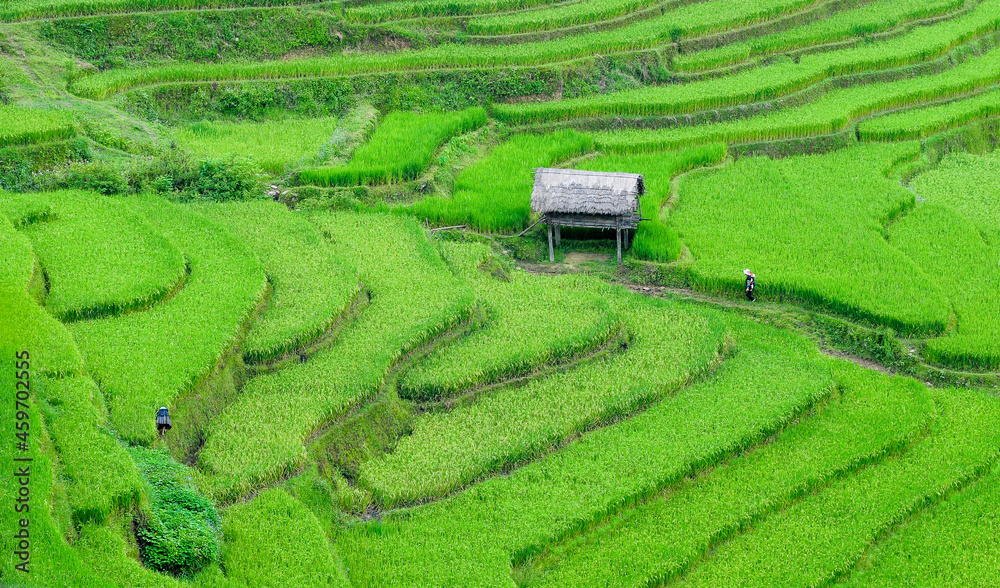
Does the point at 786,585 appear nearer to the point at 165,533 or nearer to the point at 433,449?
the point at 433,449

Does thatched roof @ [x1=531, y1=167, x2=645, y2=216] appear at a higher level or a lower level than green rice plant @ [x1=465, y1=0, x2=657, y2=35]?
lower

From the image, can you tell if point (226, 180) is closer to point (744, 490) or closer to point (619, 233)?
point (619, 233)

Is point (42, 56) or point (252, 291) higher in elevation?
point (42, 56)

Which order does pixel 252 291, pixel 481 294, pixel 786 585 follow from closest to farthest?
pixel 786 585, pixel 252 291, pixel 481 294

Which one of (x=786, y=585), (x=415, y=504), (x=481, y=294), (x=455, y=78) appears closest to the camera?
(x=786, y=585)

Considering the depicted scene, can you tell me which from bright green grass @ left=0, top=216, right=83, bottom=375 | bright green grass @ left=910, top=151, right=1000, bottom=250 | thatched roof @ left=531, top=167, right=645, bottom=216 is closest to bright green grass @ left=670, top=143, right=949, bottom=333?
bright green grass @ left=910, top=151, right=1000, bottom=250

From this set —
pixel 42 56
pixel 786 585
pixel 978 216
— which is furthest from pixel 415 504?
pixel 42 56

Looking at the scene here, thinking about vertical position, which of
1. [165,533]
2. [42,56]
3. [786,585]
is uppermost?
[42,56]

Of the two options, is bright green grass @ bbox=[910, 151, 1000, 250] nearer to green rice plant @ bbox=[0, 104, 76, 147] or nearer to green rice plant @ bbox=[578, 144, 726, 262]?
green rice plant @ bbox=[578, 144, 726, 262]
